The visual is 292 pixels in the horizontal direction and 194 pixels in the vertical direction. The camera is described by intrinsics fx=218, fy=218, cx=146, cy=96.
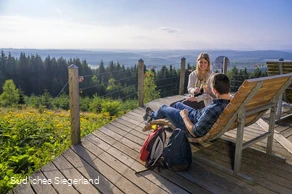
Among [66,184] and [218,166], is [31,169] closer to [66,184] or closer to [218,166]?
[66,184]

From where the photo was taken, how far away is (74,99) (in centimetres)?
289

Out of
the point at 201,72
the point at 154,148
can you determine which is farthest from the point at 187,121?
the point at 201,72

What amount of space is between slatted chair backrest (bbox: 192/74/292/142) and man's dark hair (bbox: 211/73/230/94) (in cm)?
23

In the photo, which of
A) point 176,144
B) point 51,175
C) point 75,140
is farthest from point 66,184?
point 176,144

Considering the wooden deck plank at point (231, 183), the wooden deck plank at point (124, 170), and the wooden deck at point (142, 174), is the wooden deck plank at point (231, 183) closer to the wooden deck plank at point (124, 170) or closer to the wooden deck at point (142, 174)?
the wooden deck at point (142, 174)

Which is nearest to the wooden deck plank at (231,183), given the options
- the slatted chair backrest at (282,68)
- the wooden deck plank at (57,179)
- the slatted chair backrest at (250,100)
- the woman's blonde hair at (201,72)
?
the slatted chair backrest at (250,100)

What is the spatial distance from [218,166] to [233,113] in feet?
2.03

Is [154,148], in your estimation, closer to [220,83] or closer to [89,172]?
[89,172]

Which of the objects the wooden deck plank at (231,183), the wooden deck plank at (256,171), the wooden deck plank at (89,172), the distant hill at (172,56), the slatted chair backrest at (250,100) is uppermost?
the distant hill at (172,56)

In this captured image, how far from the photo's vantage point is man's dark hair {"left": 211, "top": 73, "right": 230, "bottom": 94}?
6.88ft

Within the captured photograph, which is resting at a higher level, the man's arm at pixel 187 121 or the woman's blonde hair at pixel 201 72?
the woman's blonde hair at pixel 201 72

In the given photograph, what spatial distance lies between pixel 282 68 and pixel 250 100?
6.17ft

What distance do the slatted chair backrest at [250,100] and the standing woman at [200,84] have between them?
2.36 ft

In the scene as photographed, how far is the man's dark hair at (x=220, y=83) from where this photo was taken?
2.10 meters
